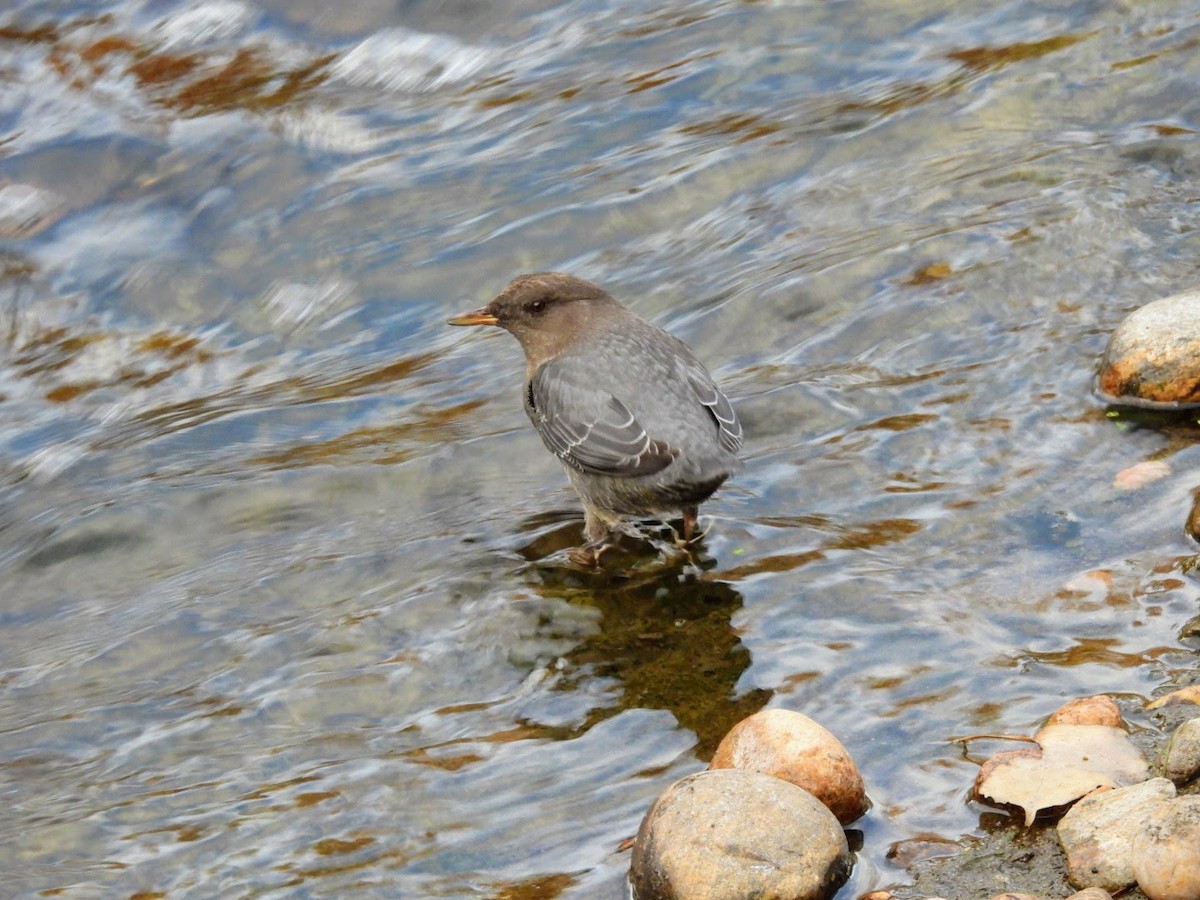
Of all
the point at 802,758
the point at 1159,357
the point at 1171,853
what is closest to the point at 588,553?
the point at 802,758

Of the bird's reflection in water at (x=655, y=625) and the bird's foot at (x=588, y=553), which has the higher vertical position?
the bird's foot at (x=588, y=553)

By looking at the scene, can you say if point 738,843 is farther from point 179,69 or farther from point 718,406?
point 179,69

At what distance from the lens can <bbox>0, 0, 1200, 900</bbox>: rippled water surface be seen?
449 cm

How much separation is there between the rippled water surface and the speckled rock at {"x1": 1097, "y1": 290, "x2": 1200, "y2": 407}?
138 mm

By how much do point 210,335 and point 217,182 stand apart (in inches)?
58.2

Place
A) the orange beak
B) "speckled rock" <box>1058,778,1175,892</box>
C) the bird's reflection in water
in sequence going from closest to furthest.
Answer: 1. "speckled rock" <box>1058,778,1175,892</box>
2. the bird's reflection in water
3. the orange beak

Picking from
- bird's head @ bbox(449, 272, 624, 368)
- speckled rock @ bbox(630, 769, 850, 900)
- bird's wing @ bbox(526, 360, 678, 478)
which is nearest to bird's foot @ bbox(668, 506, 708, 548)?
bird's wing @ bbox(526, 360, 678, 478)

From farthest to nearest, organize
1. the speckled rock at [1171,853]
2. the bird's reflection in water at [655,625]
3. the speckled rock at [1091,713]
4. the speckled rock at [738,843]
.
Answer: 1. the bird's reflection in water at [655,625]
2. the speckled rock at [1091,713]
3. the speckled rock at [738,843]
4. the speckled rock at [1171,853]

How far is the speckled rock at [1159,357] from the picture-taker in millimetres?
5613

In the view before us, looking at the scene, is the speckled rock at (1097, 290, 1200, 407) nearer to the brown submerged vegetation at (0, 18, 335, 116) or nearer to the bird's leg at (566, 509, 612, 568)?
the bird's leg at (566, 509, 612, 568)

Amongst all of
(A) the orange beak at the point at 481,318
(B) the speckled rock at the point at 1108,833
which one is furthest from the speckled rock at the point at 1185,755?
(A) the orange beak at the point at 481,318

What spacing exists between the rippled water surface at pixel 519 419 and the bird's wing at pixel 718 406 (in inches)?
13.5

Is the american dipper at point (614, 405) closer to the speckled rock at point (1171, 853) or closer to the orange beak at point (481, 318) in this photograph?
the orange beak at point (481, 318)

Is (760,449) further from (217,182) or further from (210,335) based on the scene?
(217,182)
